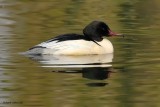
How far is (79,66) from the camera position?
13.3 meters

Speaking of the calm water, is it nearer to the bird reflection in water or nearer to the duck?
the bird reflection in water

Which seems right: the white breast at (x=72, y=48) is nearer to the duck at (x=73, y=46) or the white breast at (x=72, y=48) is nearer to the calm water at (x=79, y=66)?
the duck at (x=73, y=46)

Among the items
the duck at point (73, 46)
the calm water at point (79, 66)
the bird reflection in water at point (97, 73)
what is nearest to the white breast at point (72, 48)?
the duck at point (73, 46)

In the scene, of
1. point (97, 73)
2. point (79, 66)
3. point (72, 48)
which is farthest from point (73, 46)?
point (97, 73)

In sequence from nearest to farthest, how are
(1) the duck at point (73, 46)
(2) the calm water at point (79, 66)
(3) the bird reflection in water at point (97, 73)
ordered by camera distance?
(2) the calm water at point (79, 66)
(3) the bird reflection in water at point (97, 73)
(1) the duck at point (73, 46)

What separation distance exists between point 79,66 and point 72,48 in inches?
53.7

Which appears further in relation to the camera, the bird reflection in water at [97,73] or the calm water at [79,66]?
the bird reflection in water at [97,73]

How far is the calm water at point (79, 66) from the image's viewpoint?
34.8 ft

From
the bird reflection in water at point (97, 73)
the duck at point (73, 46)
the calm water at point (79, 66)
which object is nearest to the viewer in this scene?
the calm water at point (79, 66)

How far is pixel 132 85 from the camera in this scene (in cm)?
1150

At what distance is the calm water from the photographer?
10.6m

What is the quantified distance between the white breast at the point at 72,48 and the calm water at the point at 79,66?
0.18m

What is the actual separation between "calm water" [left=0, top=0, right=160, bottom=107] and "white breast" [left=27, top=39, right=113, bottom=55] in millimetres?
180

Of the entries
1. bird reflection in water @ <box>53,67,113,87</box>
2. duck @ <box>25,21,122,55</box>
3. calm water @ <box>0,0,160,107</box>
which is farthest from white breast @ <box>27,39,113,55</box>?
bird reflection in water @ <box>53,67,113,87</box>
